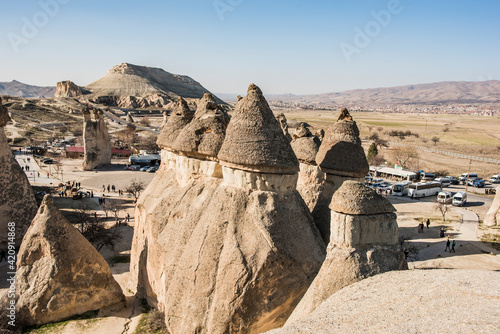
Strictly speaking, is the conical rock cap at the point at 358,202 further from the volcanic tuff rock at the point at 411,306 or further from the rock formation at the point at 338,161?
the rock formation at the point at 338,161

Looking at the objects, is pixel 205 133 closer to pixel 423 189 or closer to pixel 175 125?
pixel 175 125

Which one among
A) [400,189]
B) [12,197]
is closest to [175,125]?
[12,197]

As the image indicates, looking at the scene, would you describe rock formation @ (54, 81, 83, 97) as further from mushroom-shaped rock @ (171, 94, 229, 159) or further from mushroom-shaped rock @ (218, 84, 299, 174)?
mushroom-shaped rock @ (218, 84, 299, 174)

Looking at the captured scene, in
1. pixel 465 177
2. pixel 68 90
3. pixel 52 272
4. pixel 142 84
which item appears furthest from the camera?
pixel 142 84

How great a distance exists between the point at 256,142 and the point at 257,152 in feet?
0.88

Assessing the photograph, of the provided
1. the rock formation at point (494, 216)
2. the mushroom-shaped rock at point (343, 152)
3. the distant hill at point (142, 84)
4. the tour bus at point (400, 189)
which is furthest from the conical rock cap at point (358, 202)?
the distant hill at point (142, 84)

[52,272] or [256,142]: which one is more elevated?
[256,142]

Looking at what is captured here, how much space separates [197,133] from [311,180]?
4004mm

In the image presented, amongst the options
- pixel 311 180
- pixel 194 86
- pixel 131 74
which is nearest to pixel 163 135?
pixel 311 180

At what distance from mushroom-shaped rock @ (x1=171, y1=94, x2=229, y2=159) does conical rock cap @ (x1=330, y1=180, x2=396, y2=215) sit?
508cm

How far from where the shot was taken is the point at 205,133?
12.0 meters

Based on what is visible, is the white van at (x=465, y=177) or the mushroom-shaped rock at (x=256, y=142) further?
the white van at (x=465, y=177)

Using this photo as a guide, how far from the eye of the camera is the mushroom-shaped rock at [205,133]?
11.6 metres

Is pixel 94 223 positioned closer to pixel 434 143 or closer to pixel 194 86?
pixel 434 143
